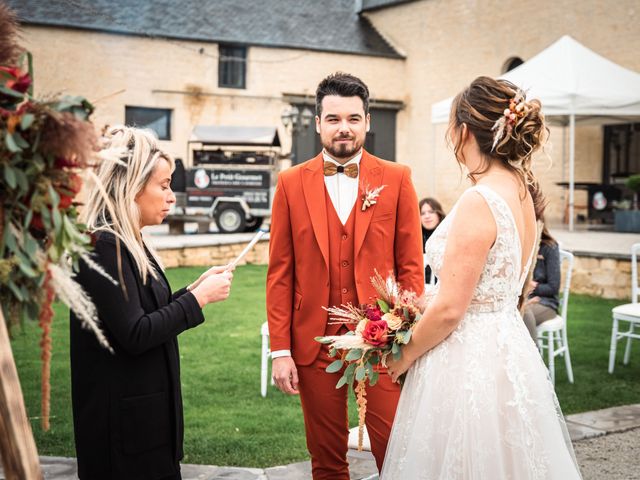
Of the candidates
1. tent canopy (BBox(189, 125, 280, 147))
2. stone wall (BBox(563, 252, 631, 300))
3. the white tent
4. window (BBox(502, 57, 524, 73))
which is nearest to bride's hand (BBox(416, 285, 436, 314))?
stone wall (BBox(563, 252, 631, 300))

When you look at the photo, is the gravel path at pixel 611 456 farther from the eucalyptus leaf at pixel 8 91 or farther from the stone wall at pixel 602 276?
the stone wall at pixel 602 276

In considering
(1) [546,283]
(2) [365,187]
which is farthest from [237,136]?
(2) [365,187]

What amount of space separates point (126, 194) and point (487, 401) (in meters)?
1.35

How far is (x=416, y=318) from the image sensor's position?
277cm

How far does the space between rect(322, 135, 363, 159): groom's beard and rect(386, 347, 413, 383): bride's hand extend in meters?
0.96

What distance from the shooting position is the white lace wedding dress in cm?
255

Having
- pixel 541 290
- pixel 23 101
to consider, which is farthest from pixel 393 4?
pixel 23 101

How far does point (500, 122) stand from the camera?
2625 mm

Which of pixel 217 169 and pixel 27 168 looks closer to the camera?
pixel 27 168

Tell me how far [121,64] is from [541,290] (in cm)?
2136

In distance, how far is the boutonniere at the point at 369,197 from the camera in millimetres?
3250

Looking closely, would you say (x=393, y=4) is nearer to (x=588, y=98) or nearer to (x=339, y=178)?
(x=588, y=98)

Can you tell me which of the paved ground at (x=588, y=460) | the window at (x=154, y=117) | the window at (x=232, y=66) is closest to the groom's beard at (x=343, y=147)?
the paved ground at (x=588, y=460)

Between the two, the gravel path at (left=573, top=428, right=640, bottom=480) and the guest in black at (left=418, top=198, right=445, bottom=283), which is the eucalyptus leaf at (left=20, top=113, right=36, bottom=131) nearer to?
the gravel path at (left=573, top=428, right=640, bottom=480)
